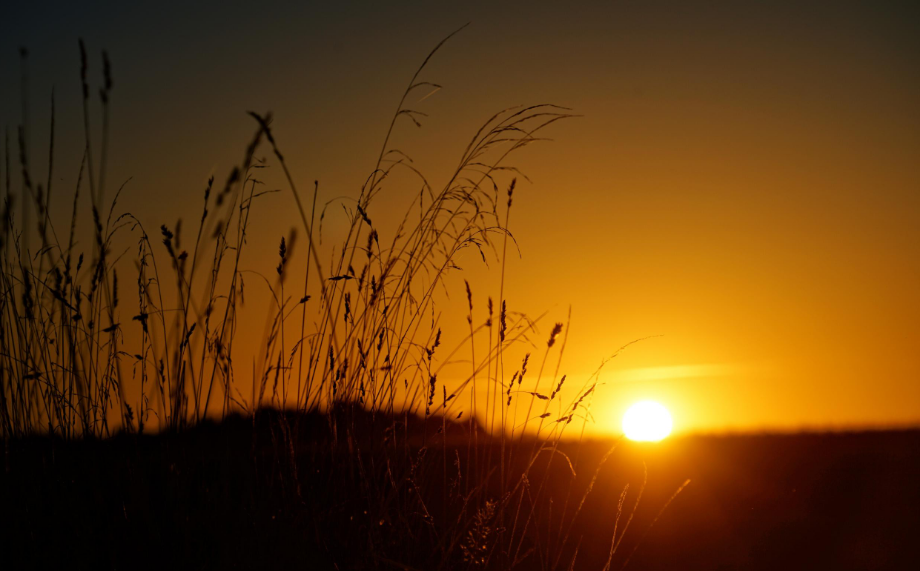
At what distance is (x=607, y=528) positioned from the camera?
10.3 feet

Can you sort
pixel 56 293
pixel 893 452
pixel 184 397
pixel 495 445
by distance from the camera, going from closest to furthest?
1. pixel 56 293
2. pixel 184 397
3. pixel 495 445
4. pixel 893 452

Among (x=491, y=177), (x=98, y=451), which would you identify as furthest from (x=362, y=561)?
(x=491, y=177)

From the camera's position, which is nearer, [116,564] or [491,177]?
[116,564]

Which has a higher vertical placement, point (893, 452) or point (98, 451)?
point (98, 451)

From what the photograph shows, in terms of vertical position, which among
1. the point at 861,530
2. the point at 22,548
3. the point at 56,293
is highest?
the point at 56,293

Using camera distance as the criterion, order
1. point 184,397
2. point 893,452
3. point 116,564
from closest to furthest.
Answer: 1. point 116,564
2. point 184,397
3. point 893,452

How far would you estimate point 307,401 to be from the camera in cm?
223

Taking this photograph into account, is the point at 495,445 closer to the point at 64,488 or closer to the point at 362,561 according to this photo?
the point at 362,561

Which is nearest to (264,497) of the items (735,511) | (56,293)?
(56,293)

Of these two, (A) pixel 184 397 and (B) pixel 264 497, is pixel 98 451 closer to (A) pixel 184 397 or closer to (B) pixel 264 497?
(A) pixel 184 397

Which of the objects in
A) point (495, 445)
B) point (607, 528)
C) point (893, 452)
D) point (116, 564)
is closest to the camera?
point (116, 564)

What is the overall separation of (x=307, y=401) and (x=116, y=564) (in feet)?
2.27

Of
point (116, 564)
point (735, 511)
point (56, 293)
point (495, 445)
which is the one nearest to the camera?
point (116, 564)

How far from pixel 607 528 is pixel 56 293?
2.25m
